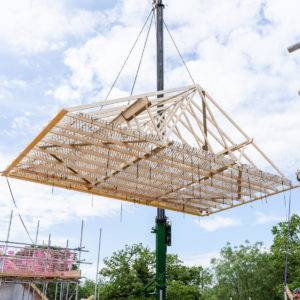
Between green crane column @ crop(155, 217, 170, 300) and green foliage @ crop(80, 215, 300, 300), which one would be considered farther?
green foliage @ crop(80, 215, 300, 300)

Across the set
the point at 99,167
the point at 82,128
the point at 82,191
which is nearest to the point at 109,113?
the point at 82,128

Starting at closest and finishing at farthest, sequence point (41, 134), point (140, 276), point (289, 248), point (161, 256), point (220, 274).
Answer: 1. point (41, 134)
2. point (161, 256)
3. point (289, 248)
4. point (140, 276)
5. point (220, 274)

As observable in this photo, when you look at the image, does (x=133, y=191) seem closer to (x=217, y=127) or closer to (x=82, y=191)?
(x=82, y=191)

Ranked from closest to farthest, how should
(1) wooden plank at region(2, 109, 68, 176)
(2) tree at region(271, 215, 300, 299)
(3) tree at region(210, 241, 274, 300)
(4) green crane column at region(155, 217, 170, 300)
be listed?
(1) wooden plank at region(2, 109, 68, 176) → (4) green crane column at region(155, 217, 170, 300) → (2) tree at region(271, 215, 300, 299) → (3) tree at region(210, 241, 274, 300)

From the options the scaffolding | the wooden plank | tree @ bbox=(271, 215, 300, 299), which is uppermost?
tree @ bbox=(271, 215, 300, 299)

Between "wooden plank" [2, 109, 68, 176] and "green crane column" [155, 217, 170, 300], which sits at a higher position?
"wooden plank" [2, 109, 68, 176]

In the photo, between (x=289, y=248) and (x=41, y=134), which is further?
(x=289, y=248)

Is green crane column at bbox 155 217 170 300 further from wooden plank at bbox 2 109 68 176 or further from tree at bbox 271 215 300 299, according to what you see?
tree at bbox 271 215 300 299

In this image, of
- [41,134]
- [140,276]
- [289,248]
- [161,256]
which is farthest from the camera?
[140,276]

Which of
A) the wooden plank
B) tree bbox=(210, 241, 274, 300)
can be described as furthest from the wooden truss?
tree bbox=(210, 241, 274, 300)

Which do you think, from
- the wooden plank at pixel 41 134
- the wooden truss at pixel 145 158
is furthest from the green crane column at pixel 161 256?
the wooden plank at pixel 41 134

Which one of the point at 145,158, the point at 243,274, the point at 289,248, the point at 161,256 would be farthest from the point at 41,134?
the point at 243,274

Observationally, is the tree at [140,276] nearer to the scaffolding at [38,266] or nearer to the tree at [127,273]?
the tree at [127,273]

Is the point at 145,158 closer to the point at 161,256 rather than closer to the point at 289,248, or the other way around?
the point at 161,256
